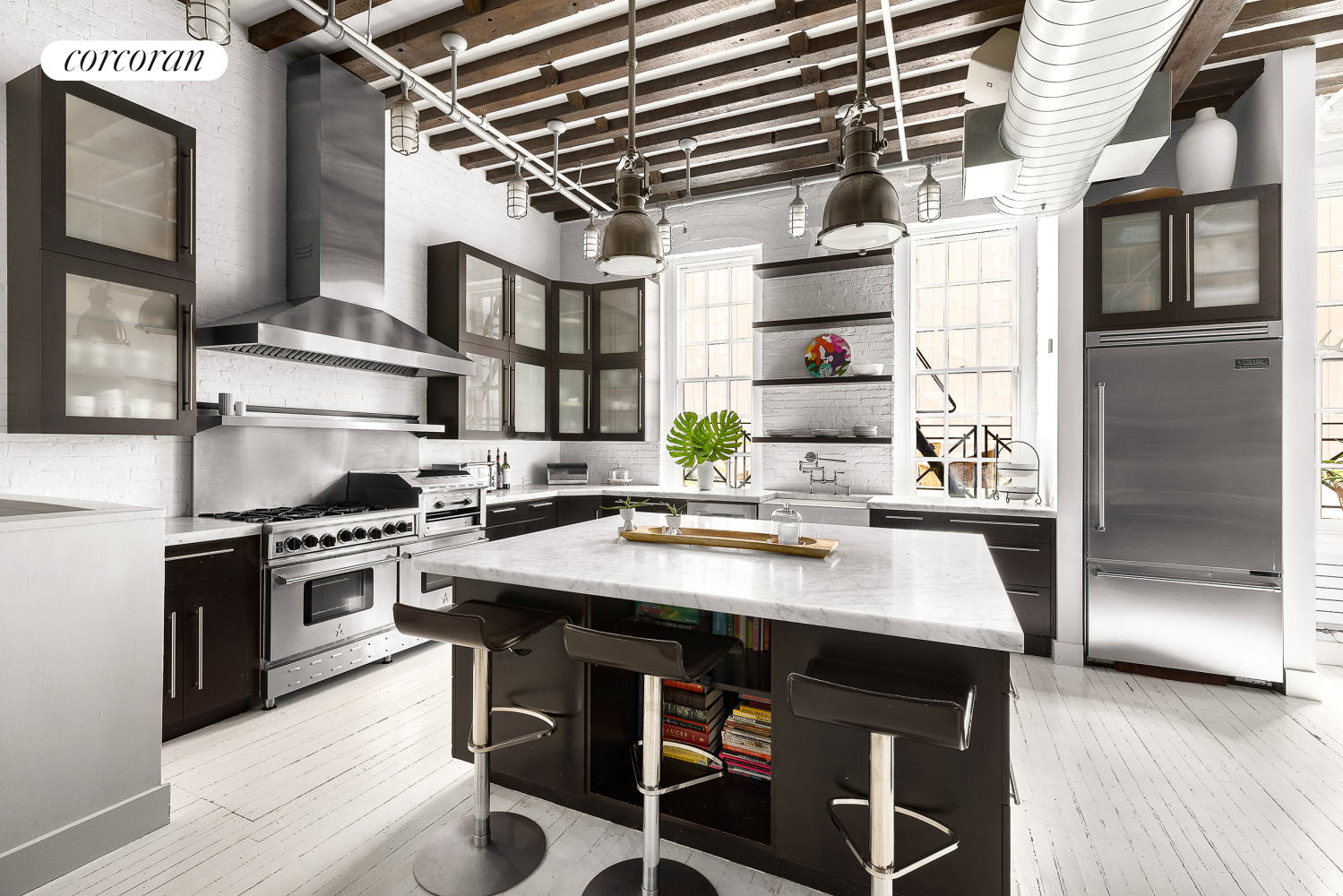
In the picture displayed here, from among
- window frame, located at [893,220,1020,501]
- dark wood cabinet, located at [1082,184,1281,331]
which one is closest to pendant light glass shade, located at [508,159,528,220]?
window frame, located at [893,220,1020,501]

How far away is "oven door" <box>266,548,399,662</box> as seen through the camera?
3.11 meters

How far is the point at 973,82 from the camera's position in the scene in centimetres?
308

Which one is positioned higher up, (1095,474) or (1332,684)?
(1095,474)

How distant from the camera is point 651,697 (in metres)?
1.75

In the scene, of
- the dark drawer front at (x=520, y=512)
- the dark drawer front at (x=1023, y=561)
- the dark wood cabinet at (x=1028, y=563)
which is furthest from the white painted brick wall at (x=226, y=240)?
the dark drawer front at (x=1023, y=561)

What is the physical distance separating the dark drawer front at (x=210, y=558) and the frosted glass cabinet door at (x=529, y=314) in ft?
8.75

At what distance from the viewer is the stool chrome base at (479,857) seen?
189 cm

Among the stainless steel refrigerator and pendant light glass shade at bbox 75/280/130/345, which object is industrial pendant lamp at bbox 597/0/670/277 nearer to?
pendant light glass shade at bbox 75/280/130/345

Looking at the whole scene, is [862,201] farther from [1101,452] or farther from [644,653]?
[1101,452]

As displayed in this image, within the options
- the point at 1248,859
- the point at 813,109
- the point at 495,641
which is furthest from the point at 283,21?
the point at 1248,859

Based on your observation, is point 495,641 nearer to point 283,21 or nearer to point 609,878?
point 609,878

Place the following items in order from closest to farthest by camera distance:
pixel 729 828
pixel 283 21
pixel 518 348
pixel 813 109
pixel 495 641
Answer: pixel 495 641
pixel 729 828
pixel 283 21
pixel 813 109
pixel 518 348

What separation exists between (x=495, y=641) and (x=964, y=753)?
52.2 inches

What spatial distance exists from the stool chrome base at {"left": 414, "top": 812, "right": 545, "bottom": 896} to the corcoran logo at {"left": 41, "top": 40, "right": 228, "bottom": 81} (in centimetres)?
332
